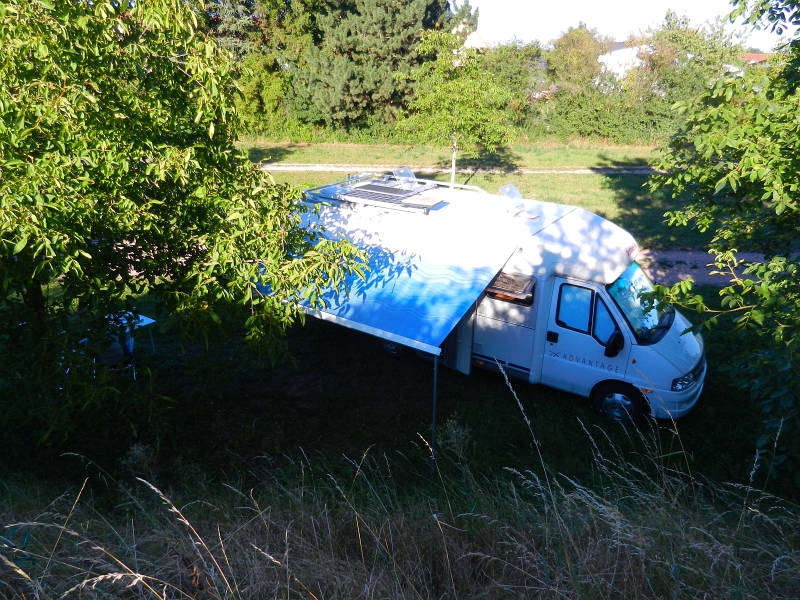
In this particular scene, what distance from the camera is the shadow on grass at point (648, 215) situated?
47.7 ft

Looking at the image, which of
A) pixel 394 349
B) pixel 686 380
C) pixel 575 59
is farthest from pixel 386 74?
pixel 686 380

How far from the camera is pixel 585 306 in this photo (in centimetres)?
703

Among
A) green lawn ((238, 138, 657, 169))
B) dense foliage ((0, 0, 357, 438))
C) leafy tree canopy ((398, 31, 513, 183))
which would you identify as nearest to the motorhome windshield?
dense foliage ((0, 0, 357, 438))

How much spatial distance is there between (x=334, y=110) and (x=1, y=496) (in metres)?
28.9

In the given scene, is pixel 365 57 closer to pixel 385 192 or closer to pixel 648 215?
pixel 648 215

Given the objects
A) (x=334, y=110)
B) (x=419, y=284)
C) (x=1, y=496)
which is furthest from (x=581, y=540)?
(x=334, y=110)

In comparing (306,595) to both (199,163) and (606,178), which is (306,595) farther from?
(606,178)

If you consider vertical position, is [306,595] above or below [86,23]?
below

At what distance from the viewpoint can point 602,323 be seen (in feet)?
22.8

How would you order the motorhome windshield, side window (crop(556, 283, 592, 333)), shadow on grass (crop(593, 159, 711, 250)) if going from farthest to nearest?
shadow on grass (crop(593, 159, 711, 250)) → side window (crop(556, 283, 592, 333)) → the motorhome windshield

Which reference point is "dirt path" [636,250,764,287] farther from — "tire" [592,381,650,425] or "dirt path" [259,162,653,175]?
"dirt path" [259,162,653,175]

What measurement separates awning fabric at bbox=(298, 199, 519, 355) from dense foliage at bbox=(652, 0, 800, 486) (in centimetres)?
207

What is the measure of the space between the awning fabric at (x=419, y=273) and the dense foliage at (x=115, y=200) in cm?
152

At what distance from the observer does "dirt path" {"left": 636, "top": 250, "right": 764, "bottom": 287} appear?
12.2 m
